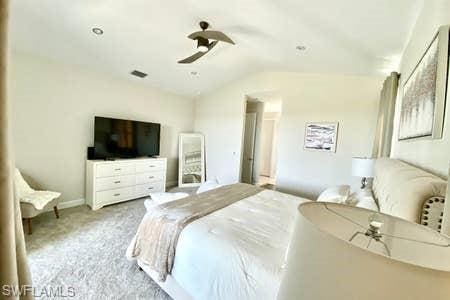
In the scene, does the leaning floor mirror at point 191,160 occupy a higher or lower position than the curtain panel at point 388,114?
lower

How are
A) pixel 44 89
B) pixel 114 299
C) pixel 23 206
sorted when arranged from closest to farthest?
1. pixel 114 299
2. pixel 23 206
3. pixel 44 89

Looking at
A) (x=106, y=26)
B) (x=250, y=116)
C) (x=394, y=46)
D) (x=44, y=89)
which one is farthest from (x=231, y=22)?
(x=250, y=116)

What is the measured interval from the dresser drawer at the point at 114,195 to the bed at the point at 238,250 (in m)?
2.10

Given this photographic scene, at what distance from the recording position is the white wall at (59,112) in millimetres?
3090

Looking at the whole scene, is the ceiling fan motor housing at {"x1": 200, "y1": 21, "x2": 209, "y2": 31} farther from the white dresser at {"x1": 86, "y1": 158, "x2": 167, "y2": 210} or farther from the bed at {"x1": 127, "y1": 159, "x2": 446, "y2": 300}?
the white dresser at {"x1": 86, "y1": 158, "x2": 167, "y2": 210}

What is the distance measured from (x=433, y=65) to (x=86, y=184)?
15.3 feet

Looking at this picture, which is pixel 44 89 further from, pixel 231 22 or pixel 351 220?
pixel 351 220

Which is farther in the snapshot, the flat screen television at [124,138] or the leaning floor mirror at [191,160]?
the leaning floor mirror at [191,160]

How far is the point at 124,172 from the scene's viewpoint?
397 centimetres

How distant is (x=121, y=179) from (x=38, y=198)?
1.29m

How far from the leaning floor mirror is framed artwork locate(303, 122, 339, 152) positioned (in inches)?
104

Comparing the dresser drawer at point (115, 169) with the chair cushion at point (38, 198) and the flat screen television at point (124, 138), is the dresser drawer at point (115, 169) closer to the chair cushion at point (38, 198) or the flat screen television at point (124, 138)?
the flat screen television at point (124, 138)

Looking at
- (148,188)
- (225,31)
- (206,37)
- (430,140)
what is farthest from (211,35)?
(148,188)

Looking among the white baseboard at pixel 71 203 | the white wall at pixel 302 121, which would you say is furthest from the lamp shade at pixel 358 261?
the white baseboard at pixel 71 203
